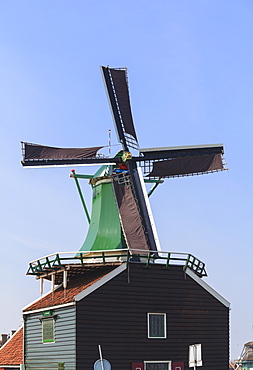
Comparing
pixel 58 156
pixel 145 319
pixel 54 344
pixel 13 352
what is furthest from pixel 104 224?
pixel 13 352

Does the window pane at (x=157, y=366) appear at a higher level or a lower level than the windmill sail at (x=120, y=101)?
lower

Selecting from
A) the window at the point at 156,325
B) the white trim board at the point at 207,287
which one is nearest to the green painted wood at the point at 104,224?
the white trim board at the point at 207,287

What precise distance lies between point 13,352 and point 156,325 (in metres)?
9.91

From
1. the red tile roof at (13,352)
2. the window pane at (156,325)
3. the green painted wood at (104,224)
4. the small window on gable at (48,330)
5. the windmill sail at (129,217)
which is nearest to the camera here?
the window pane at (156,325)

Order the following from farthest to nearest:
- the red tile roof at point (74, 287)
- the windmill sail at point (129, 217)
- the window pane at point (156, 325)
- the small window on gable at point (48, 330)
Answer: the windmill sail at point (129, 217)
the small window on gable at point (48, 330)
the window pane at point (156, 325)
the red tile roof at point (74, 287)

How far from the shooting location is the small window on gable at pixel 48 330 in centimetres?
2964

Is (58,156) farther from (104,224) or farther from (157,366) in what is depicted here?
(157,366)

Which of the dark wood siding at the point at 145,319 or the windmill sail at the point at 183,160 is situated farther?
the windmill sail at the point at 183,160

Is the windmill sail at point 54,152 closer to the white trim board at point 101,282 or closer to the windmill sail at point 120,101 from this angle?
the windmill sail at point 120,101

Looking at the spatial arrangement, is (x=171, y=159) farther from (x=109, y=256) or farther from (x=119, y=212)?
(x=109, y=256)

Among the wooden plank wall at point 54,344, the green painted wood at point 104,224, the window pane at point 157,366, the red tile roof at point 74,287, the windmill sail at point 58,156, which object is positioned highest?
the windmill sail at point 58,156

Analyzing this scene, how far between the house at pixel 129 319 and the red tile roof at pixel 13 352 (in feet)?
7.67

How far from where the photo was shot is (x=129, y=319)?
28344 mm

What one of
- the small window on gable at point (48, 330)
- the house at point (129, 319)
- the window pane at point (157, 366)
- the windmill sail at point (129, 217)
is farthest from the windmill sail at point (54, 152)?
the window pane at point (157, 366)
